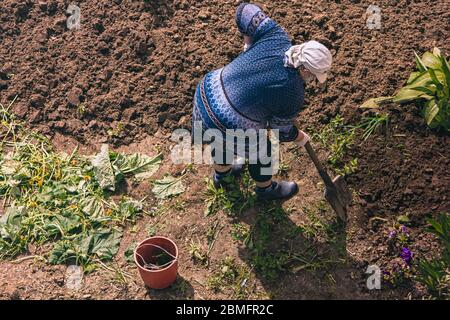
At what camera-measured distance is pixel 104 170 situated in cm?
511

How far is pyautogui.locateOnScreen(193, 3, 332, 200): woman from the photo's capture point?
395cm

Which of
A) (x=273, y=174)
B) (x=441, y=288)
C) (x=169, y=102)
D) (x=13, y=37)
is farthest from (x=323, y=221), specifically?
(x=13, y=37)

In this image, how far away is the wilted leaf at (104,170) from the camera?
16.6 ft

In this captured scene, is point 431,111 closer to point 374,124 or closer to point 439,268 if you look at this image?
point 374,124

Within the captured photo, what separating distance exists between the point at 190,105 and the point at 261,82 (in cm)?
150

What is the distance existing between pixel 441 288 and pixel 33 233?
9.58ft

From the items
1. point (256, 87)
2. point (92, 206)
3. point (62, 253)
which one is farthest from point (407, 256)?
point (62, 253)

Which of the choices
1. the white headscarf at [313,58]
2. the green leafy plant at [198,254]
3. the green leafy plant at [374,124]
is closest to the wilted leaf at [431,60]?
the green leafy plant at [374,124]

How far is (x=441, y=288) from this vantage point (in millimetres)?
4445

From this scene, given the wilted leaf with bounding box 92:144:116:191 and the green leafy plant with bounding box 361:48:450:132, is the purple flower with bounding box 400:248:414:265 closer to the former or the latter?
the green leafy plant with bounding box 361:48:450:132

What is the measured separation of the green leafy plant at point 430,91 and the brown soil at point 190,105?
10 centimetres

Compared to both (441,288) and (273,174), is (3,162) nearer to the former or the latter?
(273,174)

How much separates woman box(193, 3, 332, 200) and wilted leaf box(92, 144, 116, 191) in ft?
3.22

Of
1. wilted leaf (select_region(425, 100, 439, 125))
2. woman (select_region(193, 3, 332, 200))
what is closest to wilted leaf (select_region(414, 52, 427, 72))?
wilted leaf (select_region(425, 100, 439, 125))
